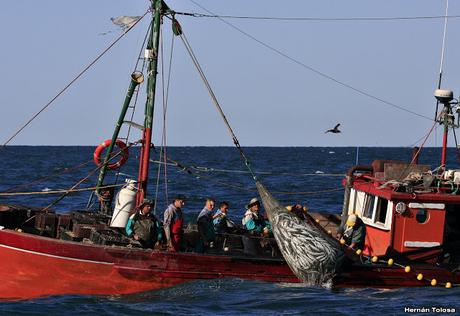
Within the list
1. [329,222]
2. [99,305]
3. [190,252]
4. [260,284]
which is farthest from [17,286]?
[329,222]

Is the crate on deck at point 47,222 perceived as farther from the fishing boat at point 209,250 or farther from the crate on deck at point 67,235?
the crate on deck at point 67,235

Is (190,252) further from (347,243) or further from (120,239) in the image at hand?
(347,243)

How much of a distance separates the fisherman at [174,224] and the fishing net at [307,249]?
208 centimetres

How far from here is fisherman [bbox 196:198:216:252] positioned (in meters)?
19.4

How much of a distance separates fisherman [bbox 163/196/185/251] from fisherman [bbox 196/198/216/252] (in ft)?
1.84

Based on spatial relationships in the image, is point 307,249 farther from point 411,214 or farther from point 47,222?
point 47,222

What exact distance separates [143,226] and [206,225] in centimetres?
148

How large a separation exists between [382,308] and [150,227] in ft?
16.5

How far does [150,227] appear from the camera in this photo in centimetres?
1881

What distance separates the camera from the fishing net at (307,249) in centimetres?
1894

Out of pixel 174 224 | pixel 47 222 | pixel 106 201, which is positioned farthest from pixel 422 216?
pixel 47 222

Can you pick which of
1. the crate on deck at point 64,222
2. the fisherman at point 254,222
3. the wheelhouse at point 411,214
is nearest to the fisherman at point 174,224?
the fisherman at point 254,222

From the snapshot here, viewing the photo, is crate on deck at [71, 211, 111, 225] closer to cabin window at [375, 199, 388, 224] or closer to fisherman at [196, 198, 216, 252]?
fisherman at [196, 198, 216, 252]

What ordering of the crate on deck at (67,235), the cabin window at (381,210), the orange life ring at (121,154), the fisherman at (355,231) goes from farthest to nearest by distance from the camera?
1. the orange life ring at (121,154)
2. the cabin window at (381,210)
3. the fisherman at (355,231)
4. the crate on deck at (67,235)
